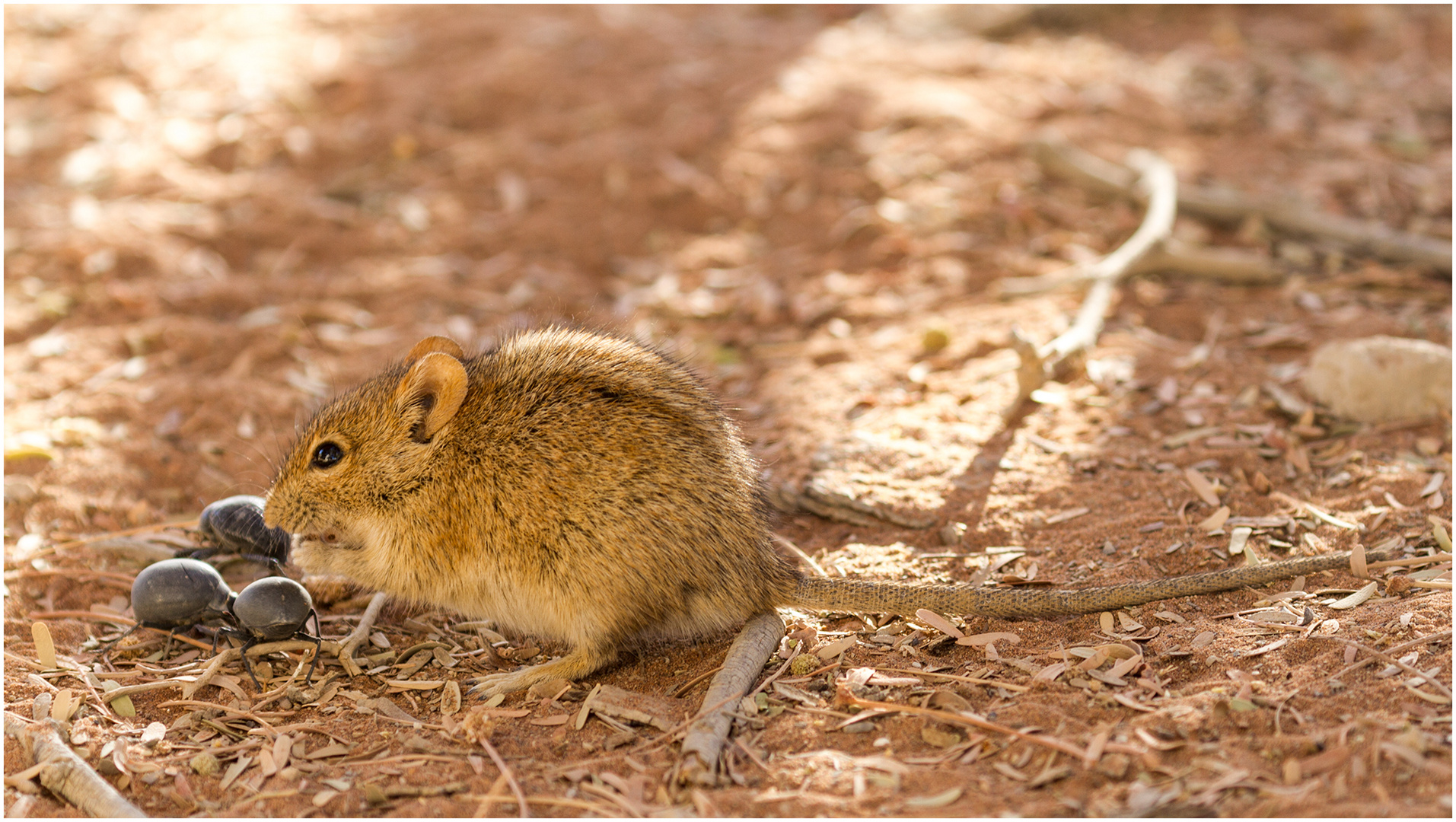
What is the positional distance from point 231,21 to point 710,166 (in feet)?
16.3

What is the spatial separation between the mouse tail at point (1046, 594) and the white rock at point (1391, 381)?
1.27 m

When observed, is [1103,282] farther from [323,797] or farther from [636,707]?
[323,797]

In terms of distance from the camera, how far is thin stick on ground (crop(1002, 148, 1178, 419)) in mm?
4910

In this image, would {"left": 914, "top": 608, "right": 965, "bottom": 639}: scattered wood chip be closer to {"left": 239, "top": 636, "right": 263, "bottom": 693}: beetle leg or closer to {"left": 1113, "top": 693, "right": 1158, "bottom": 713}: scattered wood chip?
{"left": 1113, "top": 693, "right": 1158, "bottom": 713}: scattered wood chip

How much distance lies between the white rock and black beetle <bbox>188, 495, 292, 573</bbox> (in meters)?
4.31

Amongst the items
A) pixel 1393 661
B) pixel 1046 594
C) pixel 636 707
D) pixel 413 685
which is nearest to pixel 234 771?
pixel 413 685

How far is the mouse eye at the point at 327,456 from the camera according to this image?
382 centimetres

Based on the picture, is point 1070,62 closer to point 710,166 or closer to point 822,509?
point 710,166

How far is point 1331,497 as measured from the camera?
4156mm

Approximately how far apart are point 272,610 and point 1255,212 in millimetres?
5881

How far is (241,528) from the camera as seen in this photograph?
385 cm

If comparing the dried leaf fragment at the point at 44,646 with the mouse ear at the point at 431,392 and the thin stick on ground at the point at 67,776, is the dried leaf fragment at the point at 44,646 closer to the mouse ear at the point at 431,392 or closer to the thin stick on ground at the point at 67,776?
the thin stick on ground at the point at 67,776

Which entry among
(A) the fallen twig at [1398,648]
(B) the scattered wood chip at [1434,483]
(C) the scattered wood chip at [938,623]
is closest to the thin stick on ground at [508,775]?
(C) the scattered wood chip at [938,623]

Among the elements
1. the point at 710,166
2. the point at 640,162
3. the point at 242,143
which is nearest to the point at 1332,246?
the point at 710,166
